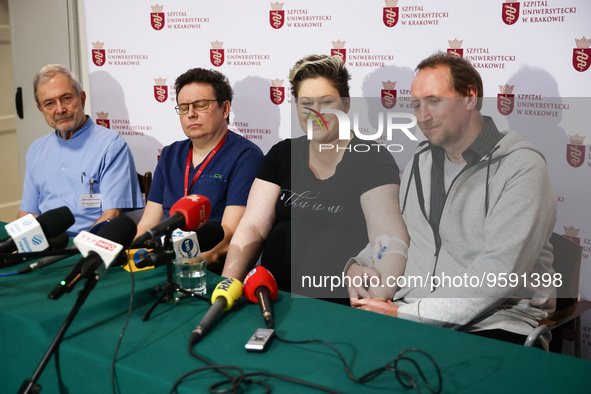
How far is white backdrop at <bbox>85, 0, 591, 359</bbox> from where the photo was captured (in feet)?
7.98

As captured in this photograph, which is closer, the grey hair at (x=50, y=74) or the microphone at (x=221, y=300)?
the microphone at (x=221, y=300)

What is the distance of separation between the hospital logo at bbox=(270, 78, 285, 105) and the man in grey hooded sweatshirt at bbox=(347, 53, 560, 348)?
46.1 inches

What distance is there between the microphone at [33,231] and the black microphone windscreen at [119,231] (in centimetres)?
16

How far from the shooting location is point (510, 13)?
252 cm

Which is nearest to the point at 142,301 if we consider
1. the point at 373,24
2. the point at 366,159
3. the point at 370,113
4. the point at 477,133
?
Result: the point at 366,159

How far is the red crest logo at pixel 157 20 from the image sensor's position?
358cm

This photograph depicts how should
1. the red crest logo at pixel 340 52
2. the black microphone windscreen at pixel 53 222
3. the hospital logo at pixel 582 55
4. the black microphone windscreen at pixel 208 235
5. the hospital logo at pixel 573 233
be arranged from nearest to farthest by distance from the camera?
the black microphone windscreen at pixel 53 222
the black microphone windscreen at pixel 208 235
the hospital logo at pixel 582 55
the hospital logo at pixel 573 233
the red crest logo at pixel 340 52

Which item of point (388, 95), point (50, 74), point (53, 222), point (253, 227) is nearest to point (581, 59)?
point (388, 95)

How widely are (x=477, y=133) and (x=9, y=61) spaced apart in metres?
4.16

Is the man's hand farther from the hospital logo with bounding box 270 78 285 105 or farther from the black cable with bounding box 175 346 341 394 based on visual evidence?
the hospital logo with bounding box 270 78 285 105

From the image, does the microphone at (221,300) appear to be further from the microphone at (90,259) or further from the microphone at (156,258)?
the microphone at (90,259)

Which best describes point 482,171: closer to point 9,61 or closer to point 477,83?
point 477,83

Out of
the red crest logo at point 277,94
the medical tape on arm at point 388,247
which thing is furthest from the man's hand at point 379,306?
the red crest logo at point 277,94

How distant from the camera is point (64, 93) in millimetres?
3035
